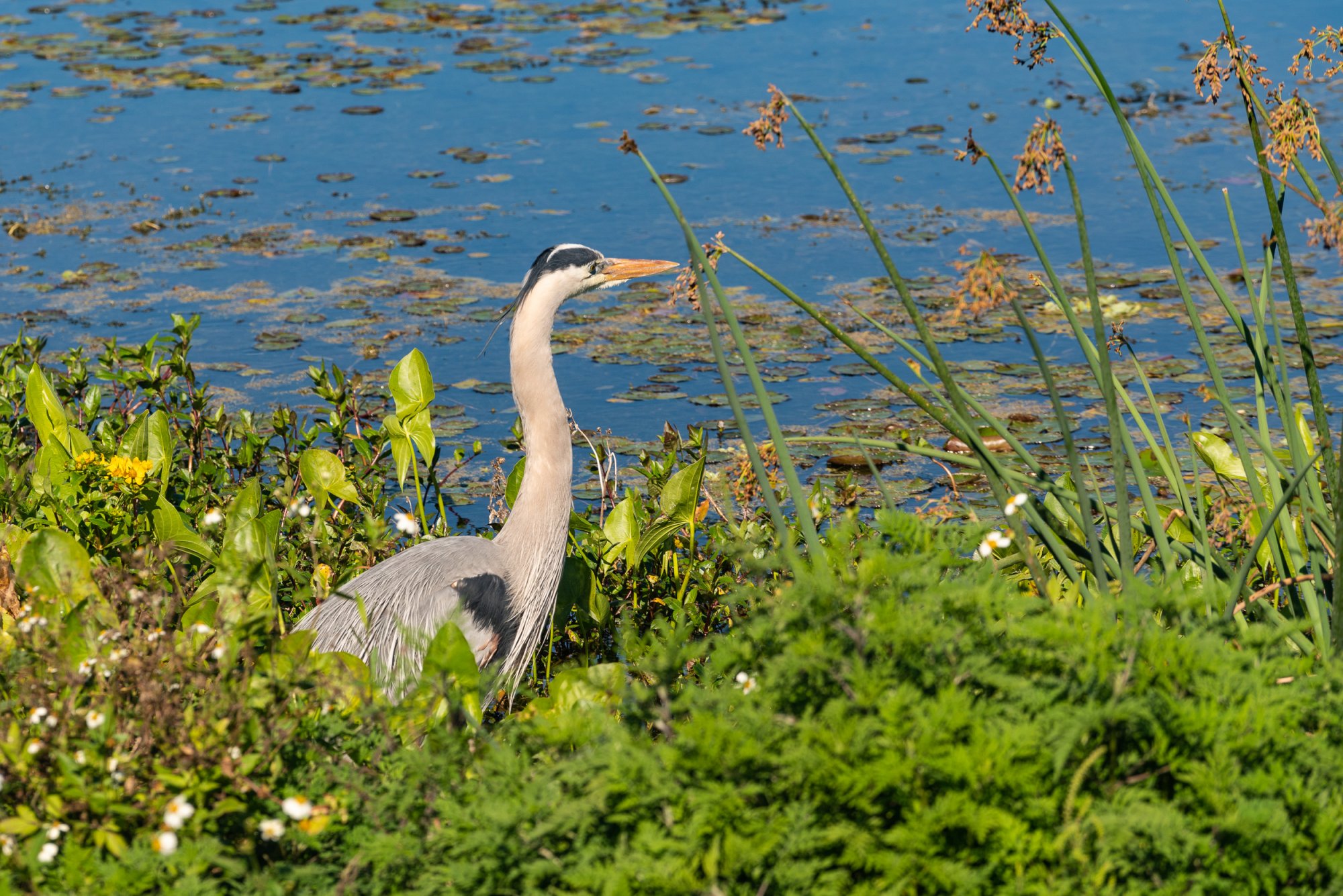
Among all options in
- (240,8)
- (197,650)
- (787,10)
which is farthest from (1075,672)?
(240,8)

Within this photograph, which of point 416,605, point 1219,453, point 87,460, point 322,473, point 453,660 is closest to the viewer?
point 453,660

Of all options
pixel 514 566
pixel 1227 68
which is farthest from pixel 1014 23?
pixel 514 566

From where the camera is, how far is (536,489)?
3.90m

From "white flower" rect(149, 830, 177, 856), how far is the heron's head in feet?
7.59

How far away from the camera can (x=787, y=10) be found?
15.4 meters

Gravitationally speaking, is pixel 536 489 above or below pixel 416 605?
above

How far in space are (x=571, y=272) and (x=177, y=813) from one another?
2496 millimetres

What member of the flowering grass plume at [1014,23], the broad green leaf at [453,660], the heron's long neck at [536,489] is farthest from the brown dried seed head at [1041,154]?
the heron's long neck at [536,489]

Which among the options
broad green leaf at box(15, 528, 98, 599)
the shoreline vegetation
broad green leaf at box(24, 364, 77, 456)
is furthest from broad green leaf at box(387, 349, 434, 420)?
the shoreline vegetation

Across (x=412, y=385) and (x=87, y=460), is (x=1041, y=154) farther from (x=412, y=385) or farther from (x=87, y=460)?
(x=87, y=460)

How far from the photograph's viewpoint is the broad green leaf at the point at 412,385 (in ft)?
13.9

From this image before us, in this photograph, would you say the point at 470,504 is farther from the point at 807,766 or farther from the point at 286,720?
the point at 807,766

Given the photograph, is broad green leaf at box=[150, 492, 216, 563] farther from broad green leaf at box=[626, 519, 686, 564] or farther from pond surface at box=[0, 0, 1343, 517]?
pond surface at box=[0, 0, 1343, 517]

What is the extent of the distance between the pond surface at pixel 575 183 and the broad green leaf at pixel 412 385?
5.42 ft
